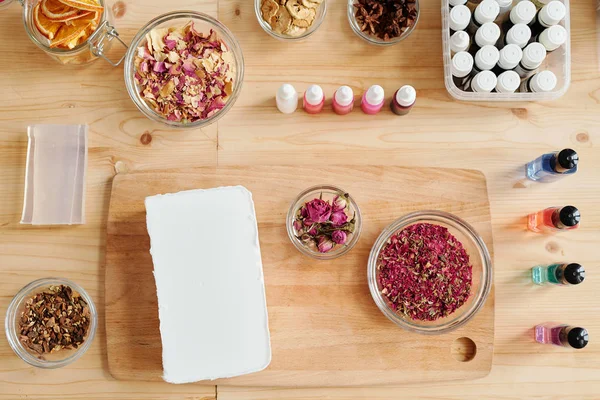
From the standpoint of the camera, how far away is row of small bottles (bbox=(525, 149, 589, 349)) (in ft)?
4.09

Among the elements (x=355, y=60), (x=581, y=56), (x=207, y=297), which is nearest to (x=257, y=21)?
(x=355, y=60)

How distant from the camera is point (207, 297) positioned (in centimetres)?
124

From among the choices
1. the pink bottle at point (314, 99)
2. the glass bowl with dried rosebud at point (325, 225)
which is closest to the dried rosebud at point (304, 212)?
the glass bowl with dried rosebud at point (325, 225)

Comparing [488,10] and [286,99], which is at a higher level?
[488,10]

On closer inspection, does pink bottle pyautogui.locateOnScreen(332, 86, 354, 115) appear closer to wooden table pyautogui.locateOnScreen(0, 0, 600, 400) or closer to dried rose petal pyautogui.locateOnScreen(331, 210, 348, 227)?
wooden table pyautogui.locateOnScreen(0, 0, 600, 400)

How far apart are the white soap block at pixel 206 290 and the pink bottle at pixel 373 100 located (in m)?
0.42

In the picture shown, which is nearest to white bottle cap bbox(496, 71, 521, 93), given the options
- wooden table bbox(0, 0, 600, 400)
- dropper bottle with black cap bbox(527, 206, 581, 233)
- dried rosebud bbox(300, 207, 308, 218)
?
wooden table bbox(0, 0, 600, 400)

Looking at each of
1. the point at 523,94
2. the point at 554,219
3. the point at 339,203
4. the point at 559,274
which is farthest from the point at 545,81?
the point at 339,203

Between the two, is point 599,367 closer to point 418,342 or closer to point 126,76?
point 418,342

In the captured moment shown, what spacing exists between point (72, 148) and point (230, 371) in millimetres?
687

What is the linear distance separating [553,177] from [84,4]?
1213mm

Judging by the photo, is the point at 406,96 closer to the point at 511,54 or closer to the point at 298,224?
the point at 511,54

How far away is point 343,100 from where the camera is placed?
1299 mm

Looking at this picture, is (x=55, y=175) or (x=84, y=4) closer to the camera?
(x=84, y=4)
